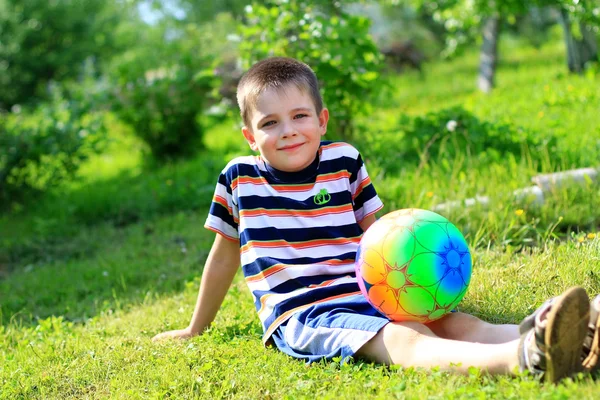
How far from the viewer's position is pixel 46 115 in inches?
327

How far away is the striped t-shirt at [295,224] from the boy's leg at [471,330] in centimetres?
41

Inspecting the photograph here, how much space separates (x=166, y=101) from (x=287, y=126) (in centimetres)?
619

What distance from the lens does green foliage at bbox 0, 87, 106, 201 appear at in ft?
25.2

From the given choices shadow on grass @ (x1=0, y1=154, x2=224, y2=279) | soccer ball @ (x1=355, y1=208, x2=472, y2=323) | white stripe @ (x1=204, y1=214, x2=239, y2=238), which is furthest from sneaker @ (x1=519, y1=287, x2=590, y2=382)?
shadow on grass @ (x1=0, y1=154, x2=224, y2=279)

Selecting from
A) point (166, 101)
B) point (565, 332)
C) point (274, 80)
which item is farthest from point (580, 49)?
point (565, 332)

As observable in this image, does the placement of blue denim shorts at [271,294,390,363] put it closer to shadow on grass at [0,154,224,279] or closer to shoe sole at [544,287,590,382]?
shoe sole at [544,287,590,382]

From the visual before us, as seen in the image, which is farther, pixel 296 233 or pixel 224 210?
pixel 224 210

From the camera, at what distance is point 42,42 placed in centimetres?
1627

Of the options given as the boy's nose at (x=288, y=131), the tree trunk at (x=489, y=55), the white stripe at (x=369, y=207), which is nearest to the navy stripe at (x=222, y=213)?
the boy's nose at (x=288, y=131)

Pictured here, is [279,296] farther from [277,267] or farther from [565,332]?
[565,332]

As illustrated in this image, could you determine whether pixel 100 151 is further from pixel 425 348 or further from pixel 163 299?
pixel 425 348

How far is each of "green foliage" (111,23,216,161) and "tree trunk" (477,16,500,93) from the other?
14.9 feet

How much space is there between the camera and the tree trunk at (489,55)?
36.7 feet

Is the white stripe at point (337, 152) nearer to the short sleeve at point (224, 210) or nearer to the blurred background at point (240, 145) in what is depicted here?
the short sleeve at point (224, 210)
